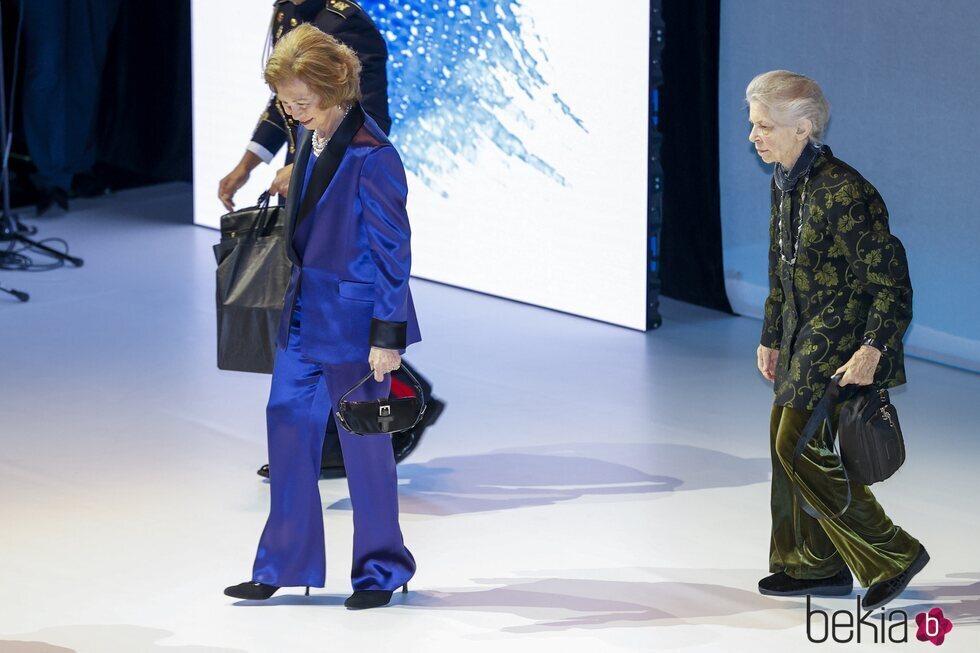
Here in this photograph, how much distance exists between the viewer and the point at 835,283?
397cm

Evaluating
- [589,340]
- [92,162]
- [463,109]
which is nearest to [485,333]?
[589,340]

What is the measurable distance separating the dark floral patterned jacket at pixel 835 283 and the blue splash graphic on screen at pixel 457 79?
10.8 feet

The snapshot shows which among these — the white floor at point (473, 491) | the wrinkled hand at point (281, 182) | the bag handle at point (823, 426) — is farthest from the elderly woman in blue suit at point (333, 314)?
the bag handle at point (823, 426)

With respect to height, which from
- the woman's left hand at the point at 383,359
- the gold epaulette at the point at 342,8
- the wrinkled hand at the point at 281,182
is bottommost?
the woman's left hand at the point at 383,359

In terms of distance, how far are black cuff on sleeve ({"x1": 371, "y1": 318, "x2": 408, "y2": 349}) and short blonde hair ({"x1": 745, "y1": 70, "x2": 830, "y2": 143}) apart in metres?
1.04

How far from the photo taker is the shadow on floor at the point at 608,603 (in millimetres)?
4195

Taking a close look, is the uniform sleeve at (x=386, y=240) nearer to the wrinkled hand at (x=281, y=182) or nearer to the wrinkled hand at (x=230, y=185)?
the wrinkled hand at (x=281, y=182)

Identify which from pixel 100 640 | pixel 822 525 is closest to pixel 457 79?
pixel 822 525

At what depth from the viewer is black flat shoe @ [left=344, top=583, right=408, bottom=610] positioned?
14.0 ft

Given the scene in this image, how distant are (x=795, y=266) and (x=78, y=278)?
4.98 metres

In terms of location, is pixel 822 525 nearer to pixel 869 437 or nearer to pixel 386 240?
pixel 869 437

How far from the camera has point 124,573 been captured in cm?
454

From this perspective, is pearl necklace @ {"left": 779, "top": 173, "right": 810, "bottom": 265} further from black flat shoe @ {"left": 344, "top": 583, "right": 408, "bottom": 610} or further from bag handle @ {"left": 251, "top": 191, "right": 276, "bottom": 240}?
bag handle @ {"left": 251, "top": 191, "right": 276, "bottom": 240}

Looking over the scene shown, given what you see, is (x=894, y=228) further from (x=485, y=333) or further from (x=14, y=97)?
(x=14, y=97)
